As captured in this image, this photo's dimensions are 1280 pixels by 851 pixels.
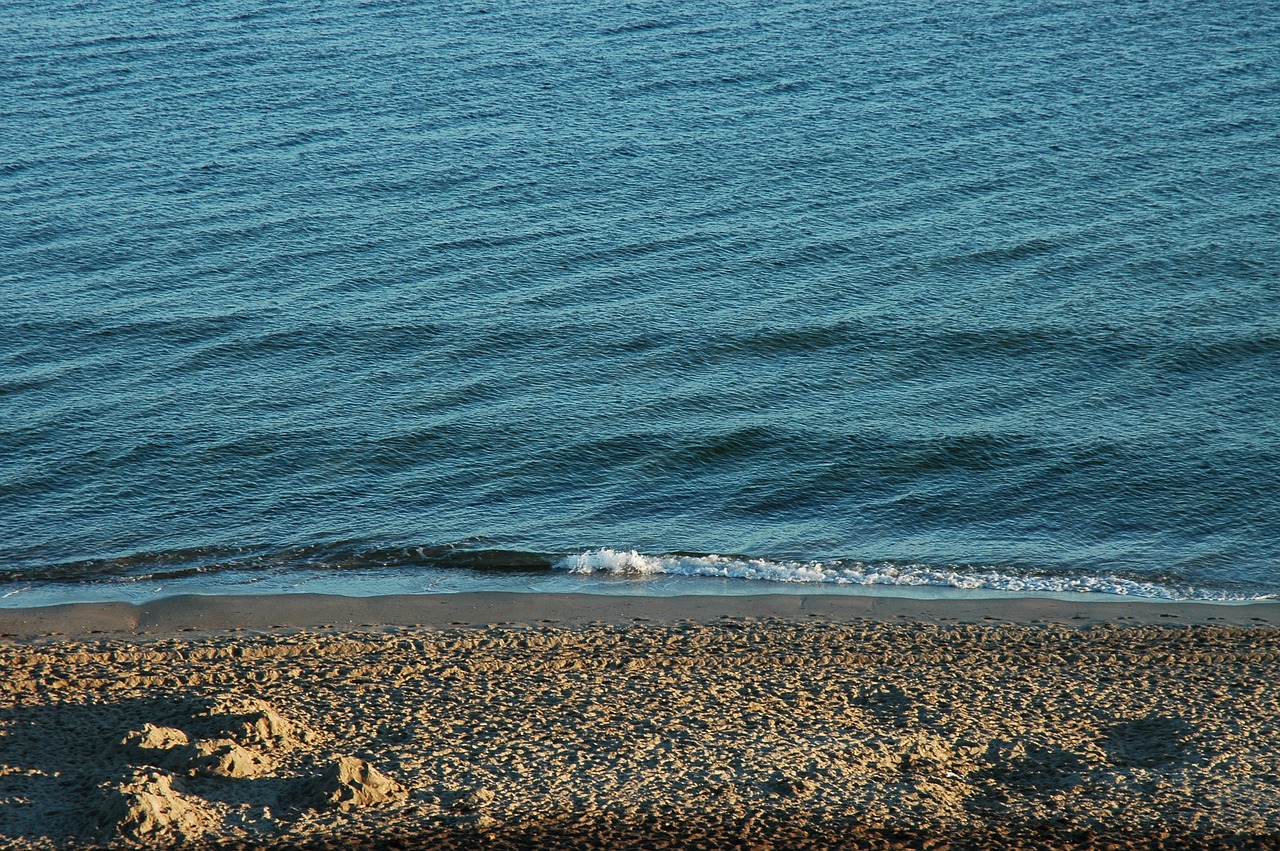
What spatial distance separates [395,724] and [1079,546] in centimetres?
1458

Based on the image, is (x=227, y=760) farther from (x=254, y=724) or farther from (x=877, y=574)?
(x=877, y=574)

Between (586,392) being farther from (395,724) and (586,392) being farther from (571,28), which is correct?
(571,28)

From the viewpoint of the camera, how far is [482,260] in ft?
124

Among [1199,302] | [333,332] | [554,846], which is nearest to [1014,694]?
[554,846]

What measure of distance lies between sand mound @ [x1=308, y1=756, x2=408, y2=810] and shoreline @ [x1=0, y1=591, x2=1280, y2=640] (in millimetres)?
6426

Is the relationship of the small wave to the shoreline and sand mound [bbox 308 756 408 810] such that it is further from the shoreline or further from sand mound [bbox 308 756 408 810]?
sand mound [bbox 308 756 408 810]

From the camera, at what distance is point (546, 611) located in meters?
22.6

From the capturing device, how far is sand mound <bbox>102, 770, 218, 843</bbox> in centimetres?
1447

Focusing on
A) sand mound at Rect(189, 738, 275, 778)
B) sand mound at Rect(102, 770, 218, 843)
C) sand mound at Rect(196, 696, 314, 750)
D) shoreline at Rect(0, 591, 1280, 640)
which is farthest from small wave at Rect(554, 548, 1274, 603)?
sand mound at Rect(102, 770, 218, 843)

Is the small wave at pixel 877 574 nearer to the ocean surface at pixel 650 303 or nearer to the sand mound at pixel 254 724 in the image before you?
the ocean surface at pixel 650 303

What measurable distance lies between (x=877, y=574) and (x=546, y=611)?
6414 millimetres

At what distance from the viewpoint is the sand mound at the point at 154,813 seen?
570 inches

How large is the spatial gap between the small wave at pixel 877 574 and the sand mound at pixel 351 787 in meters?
9.36

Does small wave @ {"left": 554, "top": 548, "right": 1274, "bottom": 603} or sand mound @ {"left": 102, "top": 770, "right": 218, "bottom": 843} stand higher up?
sand mound @ {"left": 102, "top": 770, "right": 218, "bottom": 843}
